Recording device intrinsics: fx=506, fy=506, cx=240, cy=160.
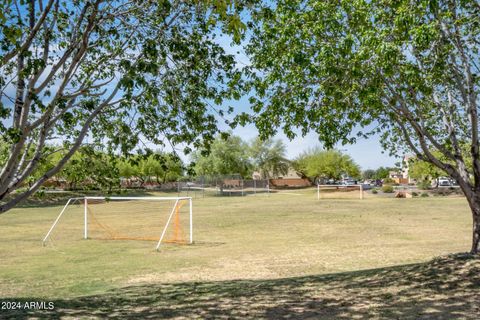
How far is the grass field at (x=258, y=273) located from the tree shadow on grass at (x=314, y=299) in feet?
0.06

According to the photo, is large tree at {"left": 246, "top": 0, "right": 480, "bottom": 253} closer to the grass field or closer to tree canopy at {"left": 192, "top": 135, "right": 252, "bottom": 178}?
the grass field

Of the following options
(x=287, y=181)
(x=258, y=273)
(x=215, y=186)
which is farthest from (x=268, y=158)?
(x=258, y=273)

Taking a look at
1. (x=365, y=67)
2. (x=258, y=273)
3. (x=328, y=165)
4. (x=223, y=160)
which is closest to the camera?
(x=365, y=67)

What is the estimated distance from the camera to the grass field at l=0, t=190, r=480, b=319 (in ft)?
26.7

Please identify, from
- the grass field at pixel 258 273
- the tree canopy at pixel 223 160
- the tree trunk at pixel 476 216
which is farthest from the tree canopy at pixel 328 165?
the tree trunk at pixel 476 216

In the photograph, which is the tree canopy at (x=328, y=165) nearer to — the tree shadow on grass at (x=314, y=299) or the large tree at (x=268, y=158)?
the large tree at (x=268, y=158)

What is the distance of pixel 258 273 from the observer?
12953mm

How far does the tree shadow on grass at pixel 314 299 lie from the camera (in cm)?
760

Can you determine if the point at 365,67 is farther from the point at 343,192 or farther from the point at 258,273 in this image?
the point at 343,192

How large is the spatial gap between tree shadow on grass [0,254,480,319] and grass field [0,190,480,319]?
0.02 metres

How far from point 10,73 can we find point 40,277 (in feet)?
18.9

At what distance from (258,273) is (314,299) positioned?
4.35 metres

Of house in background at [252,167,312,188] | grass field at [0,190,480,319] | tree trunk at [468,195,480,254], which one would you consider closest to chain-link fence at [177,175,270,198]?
house in background at [252,167,312,188]

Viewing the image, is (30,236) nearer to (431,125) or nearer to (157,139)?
(157,139)
